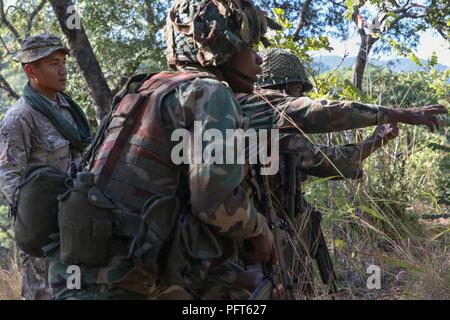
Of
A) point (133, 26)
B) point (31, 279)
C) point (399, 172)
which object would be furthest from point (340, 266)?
point (133, 26)

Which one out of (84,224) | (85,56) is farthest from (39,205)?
(85,56)

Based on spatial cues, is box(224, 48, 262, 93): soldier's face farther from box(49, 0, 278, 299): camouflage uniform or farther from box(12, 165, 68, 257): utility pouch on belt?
box(12, 165, 68, 257): utility pouch on belt

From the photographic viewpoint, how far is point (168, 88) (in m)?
2.32

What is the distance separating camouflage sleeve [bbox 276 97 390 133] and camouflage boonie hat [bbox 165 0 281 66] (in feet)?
2.21

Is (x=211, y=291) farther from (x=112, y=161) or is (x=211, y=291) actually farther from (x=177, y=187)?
(x=112, y=161)

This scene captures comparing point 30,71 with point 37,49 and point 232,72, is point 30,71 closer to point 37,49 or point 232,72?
point 37,49

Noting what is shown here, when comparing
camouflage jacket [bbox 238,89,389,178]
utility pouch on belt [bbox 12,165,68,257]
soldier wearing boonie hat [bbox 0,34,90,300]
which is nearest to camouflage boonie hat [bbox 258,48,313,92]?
camouflage jacket [bbox 238,89,389,178]

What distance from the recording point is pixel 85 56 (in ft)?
22.9

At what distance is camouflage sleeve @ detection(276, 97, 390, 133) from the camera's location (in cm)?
328

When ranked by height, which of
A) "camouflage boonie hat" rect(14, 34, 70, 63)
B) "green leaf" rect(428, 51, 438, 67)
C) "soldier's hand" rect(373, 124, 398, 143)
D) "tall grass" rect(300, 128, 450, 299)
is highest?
"camouflage boonie hat" rect(14, 34, 70, 63)

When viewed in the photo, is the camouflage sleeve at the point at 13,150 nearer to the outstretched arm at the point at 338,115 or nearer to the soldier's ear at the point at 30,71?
the soldier's ear at the point at 30,71

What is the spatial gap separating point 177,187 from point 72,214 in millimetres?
337

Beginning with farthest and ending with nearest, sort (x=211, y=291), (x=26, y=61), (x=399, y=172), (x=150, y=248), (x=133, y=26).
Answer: (x=133, y=26), (x=399, y=172), (x=26, y=61), (x=211, y=291), (x=150, y=248)

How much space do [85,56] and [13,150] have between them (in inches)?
133
